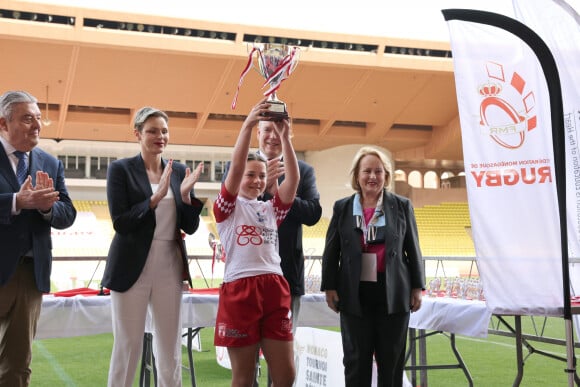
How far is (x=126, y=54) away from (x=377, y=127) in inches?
409

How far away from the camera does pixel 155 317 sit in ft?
9.60

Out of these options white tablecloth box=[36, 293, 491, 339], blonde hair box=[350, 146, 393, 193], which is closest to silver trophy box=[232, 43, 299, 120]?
blonde hair box=[350, 146, 393, 193]

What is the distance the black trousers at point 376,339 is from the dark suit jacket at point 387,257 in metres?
0.05

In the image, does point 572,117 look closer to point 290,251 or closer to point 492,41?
point 492,41

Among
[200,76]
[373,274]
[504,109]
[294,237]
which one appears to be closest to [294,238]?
[294,237]

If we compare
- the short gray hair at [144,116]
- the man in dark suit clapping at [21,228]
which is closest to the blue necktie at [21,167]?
the man in dark suit clapping at [21,228]

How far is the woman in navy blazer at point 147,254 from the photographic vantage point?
9.37 ft

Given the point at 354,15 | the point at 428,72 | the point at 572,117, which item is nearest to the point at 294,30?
the point at 354,15

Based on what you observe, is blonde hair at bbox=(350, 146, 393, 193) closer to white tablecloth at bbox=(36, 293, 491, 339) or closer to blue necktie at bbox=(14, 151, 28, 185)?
white tablecloth at bbox=(36, 293, 491, 339)

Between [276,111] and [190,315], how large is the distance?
76.1 inches

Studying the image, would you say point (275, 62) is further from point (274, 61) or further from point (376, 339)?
point (376, 339)

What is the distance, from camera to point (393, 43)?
2039 centimetres

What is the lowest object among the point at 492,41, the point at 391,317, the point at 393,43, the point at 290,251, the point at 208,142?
the point at 391,317

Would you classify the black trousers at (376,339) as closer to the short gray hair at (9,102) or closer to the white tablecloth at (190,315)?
the white tablecloth at (190,315)
